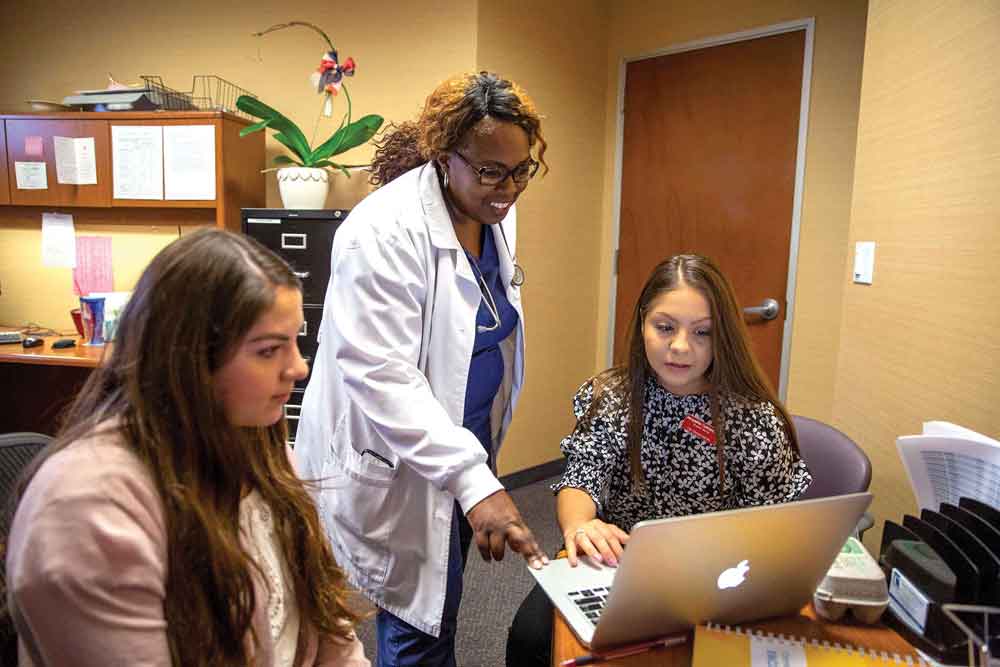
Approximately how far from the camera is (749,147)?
2.94m

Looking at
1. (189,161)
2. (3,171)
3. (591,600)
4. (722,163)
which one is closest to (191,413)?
(591,600)

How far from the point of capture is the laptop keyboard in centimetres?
89

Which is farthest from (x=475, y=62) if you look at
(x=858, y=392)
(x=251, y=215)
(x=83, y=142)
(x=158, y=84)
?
(x=858, y=392)

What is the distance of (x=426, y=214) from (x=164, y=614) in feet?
2.70

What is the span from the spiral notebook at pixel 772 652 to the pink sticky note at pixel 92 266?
3.15 m

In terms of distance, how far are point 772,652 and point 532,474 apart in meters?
2.57

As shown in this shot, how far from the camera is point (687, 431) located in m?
1.30

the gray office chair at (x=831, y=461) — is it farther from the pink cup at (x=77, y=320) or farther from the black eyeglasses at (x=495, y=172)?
the pink cup at (x=77, y=320)

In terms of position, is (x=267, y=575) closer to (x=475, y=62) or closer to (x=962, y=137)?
(x=962, y=137)

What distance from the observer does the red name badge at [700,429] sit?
4.22 ft

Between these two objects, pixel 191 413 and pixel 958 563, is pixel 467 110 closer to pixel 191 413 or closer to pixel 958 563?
pixel 191 413

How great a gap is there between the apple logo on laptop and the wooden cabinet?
8.33ft

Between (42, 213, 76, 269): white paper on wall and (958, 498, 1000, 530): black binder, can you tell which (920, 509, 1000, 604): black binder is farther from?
(42, 213, 76, 269): white paper on wall

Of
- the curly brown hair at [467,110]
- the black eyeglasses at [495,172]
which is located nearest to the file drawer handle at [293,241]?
the curly brown hair at [467,110]
